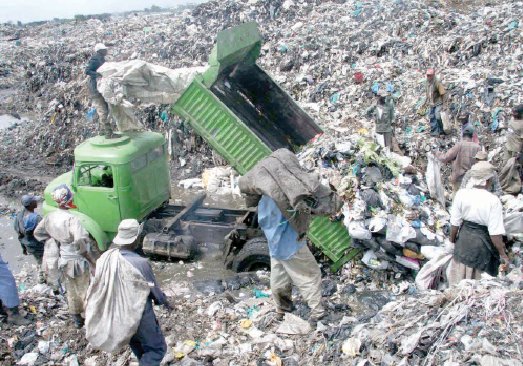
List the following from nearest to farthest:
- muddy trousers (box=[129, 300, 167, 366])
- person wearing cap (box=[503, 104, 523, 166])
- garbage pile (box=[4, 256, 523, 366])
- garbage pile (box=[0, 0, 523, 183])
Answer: garbage pile (box=[4, 256, 523, 366]), muddy trousers (box=[129, 300, 167, 366]), person wearing cap (box=[503, 104, 523, 166]), garbage pile (box=[0, 0, 523, 183])

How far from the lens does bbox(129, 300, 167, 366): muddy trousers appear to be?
3.04 m

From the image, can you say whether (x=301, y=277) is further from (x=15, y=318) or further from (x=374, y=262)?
(x=15, y=318)

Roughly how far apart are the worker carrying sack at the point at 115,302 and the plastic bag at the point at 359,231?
265cm

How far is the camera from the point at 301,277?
12.6 ft

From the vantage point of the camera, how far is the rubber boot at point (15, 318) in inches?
167

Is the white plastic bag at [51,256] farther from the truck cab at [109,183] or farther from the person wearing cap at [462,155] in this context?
the person wearing cap at [462,155]

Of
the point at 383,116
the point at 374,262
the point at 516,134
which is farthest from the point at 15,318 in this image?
the point at 516,134

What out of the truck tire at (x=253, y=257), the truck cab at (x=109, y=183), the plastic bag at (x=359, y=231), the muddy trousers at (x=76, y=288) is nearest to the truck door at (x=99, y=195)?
the truck cab at (x=109, y=183)

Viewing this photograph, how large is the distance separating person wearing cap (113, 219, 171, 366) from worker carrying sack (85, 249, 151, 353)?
9 cm

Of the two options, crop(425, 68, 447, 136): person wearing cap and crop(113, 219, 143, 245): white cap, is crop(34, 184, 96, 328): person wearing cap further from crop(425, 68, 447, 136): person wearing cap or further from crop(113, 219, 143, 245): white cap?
crop(425, 68, 447, 136): person wearing cap

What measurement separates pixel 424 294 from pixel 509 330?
0.96m

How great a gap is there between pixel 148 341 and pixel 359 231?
2.66m

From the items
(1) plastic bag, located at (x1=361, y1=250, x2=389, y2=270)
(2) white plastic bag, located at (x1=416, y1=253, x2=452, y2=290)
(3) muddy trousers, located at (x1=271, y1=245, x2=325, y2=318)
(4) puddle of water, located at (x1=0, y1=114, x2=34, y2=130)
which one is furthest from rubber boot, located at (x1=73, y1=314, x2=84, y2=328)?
(4) puddle of water, located at (x1=0, y1=114, x2=34, y2=130)

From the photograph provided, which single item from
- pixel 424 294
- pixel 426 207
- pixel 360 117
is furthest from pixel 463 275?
pixel 360 117
